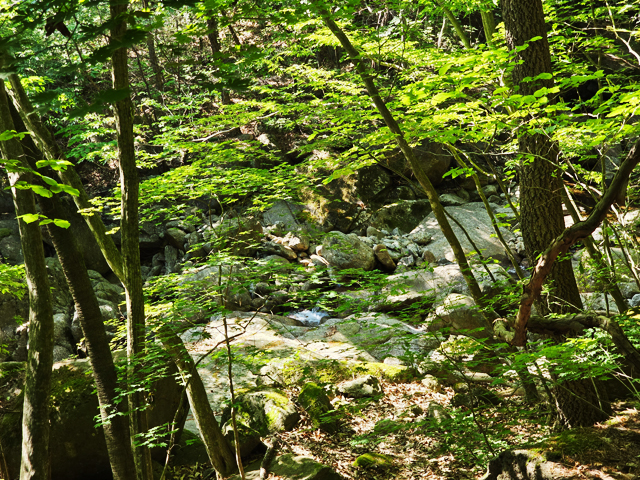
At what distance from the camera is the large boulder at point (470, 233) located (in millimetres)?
12141

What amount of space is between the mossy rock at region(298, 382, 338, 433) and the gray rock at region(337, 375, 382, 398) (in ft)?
1.71

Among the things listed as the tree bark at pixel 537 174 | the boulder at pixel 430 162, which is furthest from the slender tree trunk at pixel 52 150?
the boulder at pixel 430 162

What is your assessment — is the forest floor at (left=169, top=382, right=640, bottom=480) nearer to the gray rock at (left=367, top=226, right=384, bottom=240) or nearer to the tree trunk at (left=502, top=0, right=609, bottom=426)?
the tree trunk at (left=502, top=0, right=609, bottom=426)

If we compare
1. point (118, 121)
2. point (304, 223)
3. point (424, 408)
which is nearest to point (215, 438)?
point (424, 408)

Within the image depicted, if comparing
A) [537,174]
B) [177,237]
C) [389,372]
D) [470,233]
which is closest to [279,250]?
[177,237]

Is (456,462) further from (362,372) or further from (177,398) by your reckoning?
(177,398)

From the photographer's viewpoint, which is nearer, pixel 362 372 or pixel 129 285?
pixel 129 285

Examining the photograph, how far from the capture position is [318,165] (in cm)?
462

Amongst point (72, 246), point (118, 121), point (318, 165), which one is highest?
point (118, 121)

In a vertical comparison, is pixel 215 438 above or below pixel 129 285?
below

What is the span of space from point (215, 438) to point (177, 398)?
1117mm

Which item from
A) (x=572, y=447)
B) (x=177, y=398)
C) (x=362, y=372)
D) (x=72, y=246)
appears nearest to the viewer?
(x=572, y=447)

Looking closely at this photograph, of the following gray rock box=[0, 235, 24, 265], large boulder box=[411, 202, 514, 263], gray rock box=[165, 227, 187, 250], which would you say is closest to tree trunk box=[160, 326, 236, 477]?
large boulder box=[411, 202, 514, 263]

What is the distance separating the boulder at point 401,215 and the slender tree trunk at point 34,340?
11.6 meters
